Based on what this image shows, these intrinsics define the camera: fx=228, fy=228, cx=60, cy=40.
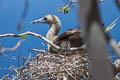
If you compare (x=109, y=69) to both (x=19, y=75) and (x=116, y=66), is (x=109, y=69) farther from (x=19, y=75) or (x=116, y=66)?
(x=19, y=75)

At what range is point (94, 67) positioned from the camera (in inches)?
11.4

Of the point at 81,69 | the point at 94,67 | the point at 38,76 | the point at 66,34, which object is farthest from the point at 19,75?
the point at 94,67

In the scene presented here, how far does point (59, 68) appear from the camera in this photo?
176 centimetres

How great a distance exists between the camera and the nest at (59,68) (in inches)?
69.0

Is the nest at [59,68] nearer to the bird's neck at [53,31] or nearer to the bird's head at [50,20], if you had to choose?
the bird's neck at [53,31]

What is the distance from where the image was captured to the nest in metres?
1.75

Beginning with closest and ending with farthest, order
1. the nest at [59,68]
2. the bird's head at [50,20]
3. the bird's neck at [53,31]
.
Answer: the nest at [59,68] → the bird's neck at [53,31] → the bird's head at [50,20]

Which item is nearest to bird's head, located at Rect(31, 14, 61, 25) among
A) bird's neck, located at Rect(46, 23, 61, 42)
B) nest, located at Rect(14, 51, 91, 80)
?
bird's neck, located at Rect(46, 23, 61, 42)

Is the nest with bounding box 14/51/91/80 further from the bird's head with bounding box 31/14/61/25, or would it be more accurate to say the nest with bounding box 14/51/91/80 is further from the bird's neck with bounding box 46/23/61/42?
the bird's head with bounding box 31/14/61/25

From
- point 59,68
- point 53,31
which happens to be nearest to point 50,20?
point 53,31

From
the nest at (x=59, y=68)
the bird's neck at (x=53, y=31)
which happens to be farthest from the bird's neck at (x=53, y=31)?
the nest at (x=59, y=68)

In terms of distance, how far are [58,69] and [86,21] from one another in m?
1.50

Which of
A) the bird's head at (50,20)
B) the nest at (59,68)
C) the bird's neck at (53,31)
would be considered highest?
the bird's head at (50,20)

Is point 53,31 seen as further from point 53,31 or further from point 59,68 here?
point 59,68
